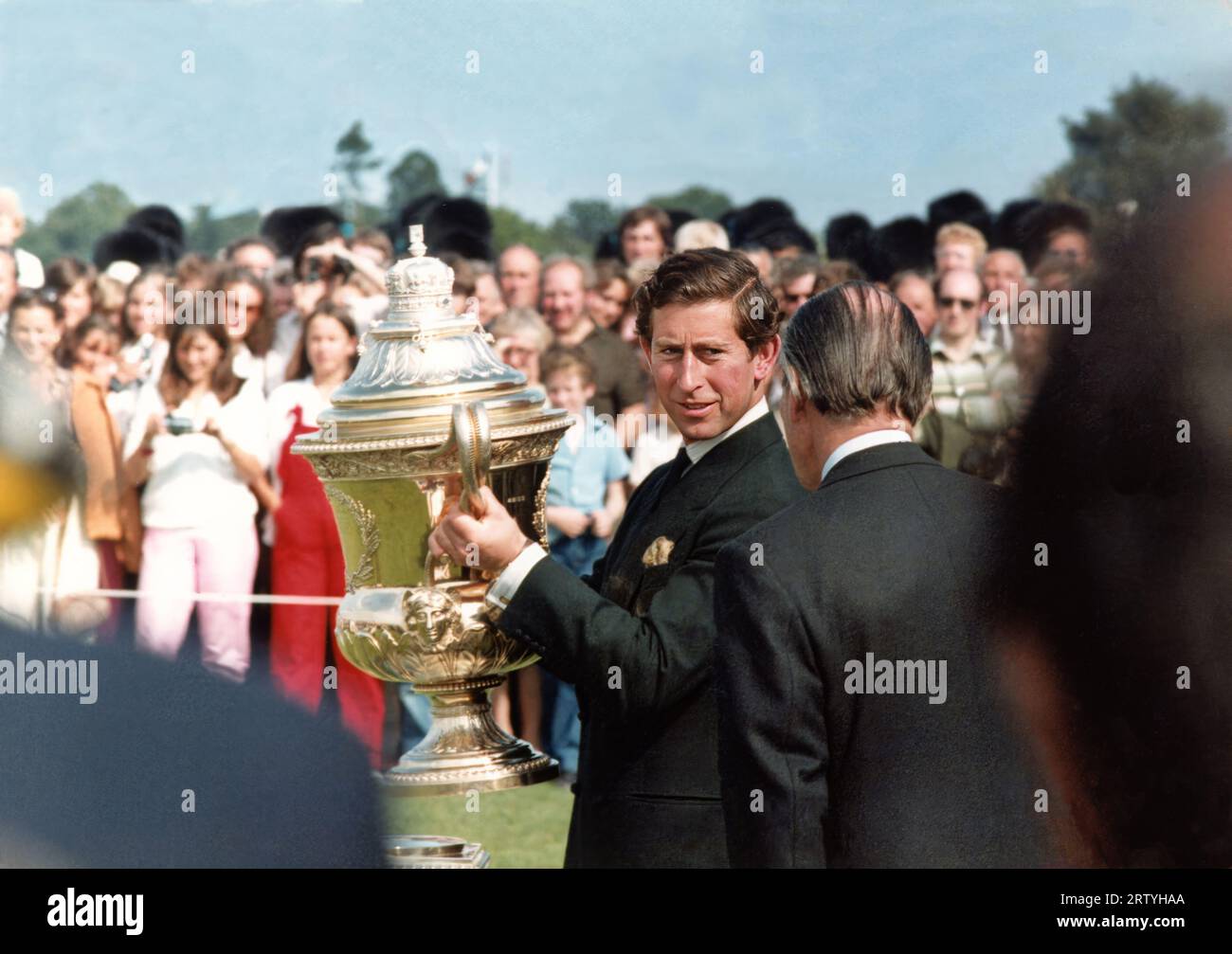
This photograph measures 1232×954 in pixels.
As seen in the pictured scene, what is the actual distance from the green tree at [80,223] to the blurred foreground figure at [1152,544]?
151 inches

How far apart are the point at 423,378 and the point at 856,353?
0.67m

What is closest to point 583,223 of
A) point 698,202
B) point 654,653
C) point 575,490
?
point 698,202

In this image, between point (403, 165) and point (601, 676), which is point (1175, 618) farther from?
point (403, 165)

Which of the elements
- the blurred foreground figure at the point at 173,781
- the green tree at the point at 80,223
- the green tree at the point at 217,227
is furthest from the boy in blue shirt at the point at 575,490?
the blurred foreground figure at the point at 173,781

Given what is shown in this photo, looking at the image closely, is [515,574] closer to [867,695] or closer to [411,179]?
[867,695]

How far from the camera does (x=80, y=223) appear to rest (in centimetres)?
748

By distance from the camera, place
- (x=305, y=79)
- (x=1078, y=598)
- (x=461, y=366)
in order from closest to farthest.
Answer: (x=461, y=366) < (x=1078, y=598) < (x=305, y=79)

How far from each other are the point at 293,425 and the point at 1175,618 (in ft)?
10.3

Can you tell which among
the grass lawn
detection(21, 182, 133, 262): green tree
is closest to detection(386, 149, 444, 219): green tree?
detection(21, 182, 133, 262): green tree

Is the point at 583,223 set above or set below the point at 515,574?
above

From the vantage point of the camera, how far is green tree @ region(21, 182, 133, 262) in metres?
7.21

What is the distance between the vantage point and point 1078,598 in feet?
13.8

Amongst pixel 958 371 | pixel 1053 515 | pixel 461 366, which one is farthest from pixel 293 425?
pixel 461 366
